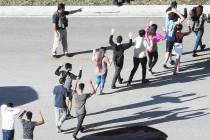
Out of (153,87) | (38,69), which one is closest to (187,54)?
(153,87)

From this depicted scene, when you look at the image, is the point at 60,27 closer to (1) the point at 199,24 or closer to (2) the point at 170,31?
(2) the point at 170,31

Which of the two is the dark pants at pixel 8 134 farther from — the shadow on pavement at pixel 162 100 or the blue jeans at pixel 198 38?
the blue jeans at pixel 198 38

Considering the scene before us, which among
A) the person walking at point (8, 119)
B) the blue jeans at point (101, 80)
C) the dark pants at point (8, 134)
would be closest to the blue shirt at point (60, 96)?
the person walking at point (8, 119)

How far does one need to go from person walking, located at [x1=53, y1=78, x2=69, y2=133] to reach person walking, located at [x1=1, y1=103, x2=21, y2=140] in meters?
1.42

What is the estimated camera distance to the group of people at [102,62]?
62.8ft

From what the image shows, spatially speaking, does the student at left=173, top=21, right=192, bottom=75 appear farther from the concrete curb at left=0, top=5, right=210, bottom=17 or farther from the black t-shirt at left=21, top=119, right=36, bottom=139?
the black t-shirt at left=21, top=119, right=36, bottom=139

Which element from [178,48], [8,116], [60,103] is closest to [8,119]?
[8,116]

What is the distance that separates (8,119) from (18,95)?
405 cm

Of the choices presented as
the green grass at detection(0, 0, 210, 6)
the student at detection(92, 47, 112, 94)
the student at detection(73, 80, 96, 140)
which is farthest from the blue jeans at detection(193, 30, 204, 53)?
the student at detection(73, 80, 96, 140)

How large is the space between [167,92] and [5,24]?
8592 millimetres


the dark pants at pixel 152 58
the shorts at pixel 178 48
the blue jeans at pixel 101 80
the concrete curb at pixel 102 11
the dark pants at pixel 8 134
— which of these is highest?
the concrete curb at pixel 102 11

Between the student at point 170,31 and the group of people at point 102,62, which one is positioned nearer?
the group of people at point 102,62

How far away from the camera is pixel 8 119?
1906 cm

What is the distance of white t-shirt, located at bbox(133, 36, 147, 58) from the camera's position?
23.1 meters
